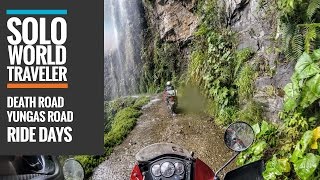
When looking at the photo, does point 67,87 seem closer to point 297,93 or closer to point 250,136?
point 297,93

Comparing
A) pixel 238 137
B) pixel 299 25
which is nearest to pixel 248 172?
pixel 238 137

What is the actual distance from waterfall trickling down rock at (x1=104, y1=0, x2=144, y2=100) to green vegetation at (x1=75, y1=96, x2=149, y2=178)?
0.82 m

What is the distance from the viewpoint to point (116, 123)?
8.24 meters

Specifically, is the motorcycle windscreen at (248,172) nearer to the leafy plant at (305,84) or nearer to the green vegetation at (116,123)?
the leafy plant at (305,84)

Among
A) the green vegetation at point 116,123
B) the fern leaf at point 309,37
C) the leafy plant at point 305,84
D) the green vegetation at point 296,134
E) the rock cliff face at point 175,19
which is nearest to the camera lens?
the green vegetation at point 296,134

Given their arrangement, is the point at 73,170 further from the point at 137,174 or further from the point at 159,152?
the point at 159,152

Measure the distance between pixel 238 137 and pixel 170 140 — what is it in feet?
12.9

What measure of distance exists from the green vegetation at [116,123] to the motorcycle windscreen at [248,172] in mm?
4134

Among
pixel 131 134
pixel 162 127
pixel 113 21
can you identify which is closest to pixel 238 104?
pixel 162 127

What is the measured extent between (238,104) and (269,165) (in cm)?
226

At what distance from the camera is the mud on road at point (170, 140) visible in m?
5.86

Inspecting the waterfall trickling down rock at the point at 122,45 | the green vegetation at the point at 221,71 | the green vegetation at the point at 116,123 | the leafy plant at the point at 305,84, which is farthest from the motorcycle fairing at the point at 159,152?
the waterfall trickling down rock at the point at 122,45

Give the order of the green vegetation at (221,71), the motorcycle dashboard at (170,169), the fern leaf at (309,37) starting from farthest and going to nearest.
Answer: the green vegetation at (221,71) → the fern leaf at (309,37) → the motorcycle dashboard at (170,169)

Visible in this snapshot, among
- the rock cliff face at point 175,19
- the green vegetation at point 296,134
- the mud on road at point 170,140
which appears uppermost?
the rock cliff face at point 175,19
